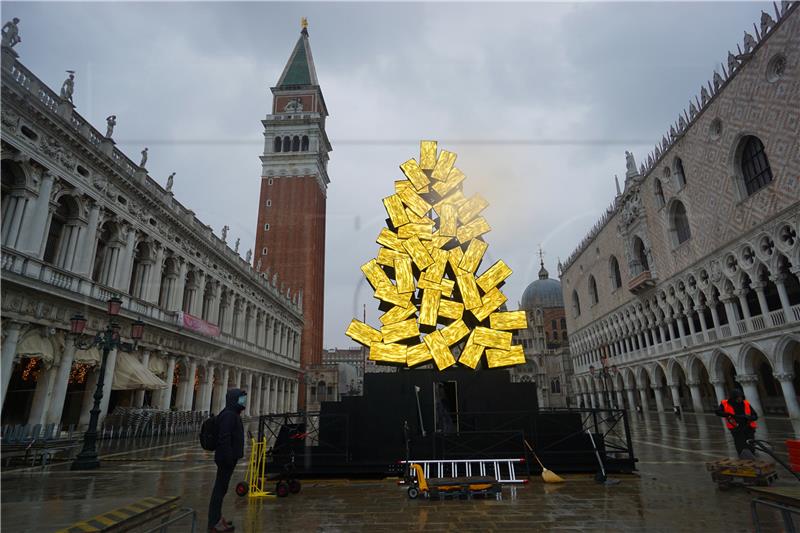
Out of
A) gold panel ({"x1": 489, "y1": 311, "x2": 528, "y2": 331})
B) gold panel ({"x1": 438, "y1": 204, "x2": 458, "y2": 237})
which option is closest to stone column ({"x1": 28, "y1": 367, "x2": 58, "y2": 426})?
gold panel ({"x1": 438, "y1": 204, "x2": 458, "y2": 237})

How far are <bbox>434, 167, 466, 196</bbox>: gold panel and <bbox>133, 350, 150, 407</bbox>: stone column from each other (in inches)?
787

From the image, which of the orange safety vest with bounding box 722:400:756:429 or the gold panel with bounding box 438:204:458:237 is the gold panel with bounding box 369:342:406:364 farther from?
the orange safety vest with bounding box 722:400:756:429

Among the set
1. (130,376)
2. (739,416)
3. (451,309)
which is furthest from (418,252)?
(130,376)

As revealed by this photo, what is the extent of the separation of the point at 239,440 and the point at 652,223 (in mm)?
44533

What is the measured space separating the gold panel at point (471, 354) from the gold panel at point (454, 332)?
284 mm

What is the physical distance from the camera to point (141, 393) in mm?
23938

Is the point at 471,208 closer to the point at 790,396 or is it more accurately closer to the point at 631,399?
the point at 790,396

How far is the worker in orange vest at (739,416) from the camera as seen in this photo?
9492 millimetres

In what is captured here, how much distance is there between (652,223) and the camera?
40500 mm

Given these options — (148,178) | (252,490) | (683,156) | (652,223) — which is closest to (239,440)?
(252,490)

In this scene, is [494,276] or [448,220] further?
[448,220]

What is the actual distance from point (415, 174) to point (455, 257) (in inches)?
145

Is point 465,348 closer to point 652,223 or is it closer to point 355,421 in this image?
point 355,421

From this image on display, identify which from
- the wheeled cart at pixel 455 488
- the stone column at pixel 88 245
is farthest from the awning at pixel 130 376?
the wheeled cart at pixel 455 488
